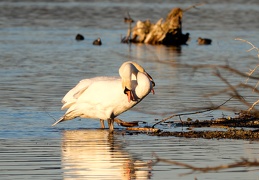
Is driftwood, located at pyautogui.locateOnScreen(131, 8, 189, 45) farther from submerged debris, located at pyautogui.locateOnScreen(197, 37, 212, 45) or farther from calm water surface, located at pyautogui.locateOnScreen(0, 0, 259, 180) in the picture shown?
submerged debris, located at pyautogui.locateOnScreen(197, 37, 212, 45)

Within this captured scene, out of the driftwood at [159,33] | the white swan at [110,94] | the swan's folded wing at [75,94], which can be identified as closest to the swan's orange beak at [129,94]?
the white swan at [110,94]

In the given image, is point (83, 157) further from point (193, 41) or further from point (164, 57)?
point (193, 41)

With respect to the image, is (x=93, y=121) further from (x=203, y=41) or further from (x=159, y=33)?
(x=203, y=41)

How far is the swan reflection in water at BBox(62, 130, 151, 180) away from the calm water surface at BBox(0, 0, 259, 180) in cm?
1

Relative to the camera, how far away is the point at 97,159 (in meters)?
9.89

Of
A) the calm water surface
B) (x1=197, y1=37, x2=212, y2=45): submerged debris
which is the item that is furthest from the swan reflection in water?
(x1=197, y1=37, x2=212, y2=45): submerged debris

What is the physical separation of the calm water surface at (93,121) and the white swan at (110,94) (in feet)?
0.96

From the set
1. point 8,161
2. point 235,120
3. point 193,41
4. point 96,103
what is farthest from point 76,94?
point 193,41

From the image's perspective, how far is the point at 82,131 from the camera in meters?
12.6

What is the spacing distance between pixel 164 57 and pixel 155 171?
17.2m

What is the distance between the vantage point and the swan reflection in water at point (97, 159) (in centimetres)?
891

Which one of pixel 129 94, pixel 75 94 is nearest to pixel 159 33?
pixel 75 94

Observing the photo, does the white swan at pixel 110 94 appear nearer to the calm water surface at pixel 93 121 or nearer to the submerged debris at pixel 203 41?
the calm water surface at pixel 93 121

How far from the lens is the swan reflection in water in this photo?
8.91m
